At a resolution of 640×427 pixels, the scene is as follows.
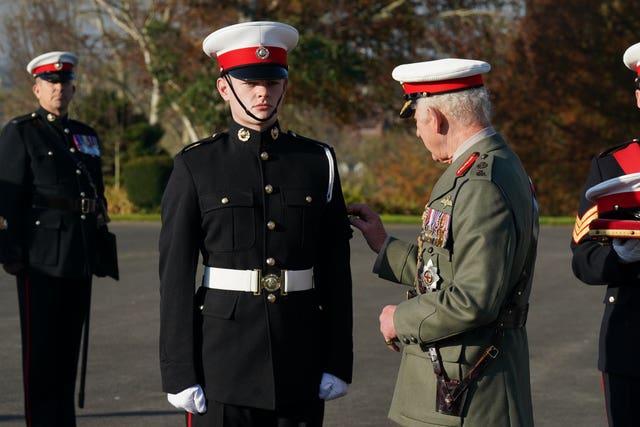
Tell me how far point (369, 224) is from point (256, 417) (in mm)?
865

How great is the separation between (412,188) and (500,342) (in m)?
26.8

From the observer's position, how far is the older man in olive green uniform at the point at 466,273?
3543 mm

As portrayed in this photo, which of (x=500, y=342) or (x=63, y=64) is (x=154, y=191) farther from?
(x=500, y=342)

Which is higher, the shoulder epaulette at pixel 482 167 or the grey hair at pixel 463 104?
the grey hair at pixel 463 104

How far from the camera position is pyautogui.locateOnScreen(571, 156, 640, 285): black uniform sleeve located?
13.9 feet

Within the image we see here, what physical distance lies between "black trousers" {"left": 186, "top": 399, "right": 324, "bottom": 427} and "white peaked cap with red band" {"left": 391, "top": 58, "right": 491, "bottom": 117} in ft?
3.97

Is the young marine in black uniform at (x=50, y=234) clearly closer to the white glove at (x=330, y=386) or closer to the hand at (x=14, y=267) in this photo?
the hand at (x=14, y=267)

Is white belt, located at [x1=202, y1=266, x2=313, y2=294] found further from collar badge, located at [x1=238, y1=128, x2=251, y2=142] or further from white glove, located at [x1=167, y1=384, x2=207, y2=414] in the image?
collar badge, located at [x1=238, y1=128, x2=251, y2=142]

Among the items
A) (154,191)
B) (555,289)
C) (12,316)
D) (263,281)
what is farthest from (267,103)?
(154,191)

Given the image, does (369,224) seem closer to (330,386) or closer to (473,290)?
(330,386)

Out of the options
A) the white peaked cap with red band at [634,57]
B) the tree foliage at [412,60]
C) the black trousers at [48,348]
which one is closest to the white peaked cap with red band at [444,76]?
the white peaked cap with red band at [634,57]

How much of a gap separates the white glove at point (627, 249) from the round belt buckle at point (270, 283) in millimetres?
1253

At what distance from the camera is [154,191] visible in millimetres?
28453

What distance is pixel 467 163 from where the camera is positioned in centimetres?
370
